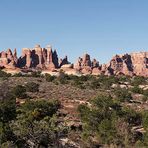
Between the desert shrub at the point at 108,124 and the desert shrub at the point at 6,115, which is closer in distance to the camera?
the desert shrub at the point at 6,115

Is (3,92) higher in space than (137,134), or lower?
higher

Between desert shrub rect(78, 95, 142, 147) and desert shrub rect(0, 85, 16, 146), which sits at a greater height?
desert shrub rect(0, 85, 16, 146)

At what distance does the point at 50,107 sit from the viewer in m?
55.9

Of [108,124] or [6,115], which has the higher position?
[6,115]

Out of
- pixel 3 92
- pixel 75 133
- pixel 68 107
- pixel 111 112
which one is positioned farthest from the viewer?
pixel 3 92

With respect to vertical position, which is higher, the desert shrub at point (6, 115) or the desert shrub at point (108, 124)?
the desert shrub at point (6, 115)

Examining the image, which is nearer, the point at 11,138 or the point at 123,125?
the point at 11,138

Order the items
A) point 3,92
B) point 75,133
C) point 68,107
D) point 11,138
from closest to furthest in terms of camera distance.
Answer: point 11,138, point 75,133, point 68,107, point 3,92

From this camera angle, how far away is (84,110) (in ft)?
185

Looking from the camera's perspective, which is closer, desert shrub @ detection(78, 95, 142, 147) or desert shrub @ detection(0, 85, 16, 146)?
desert shrub @ detection(0, 85, 16, 146)

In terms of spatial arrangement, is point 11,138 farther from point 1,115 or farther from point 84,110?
point 84,110

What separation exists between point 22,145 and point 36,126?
2740 mm

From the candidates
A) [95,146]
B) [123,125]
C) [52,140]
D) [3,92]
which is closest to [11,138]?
[52,140]

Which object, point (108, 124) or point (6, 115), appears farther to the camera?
point (6, 115)
